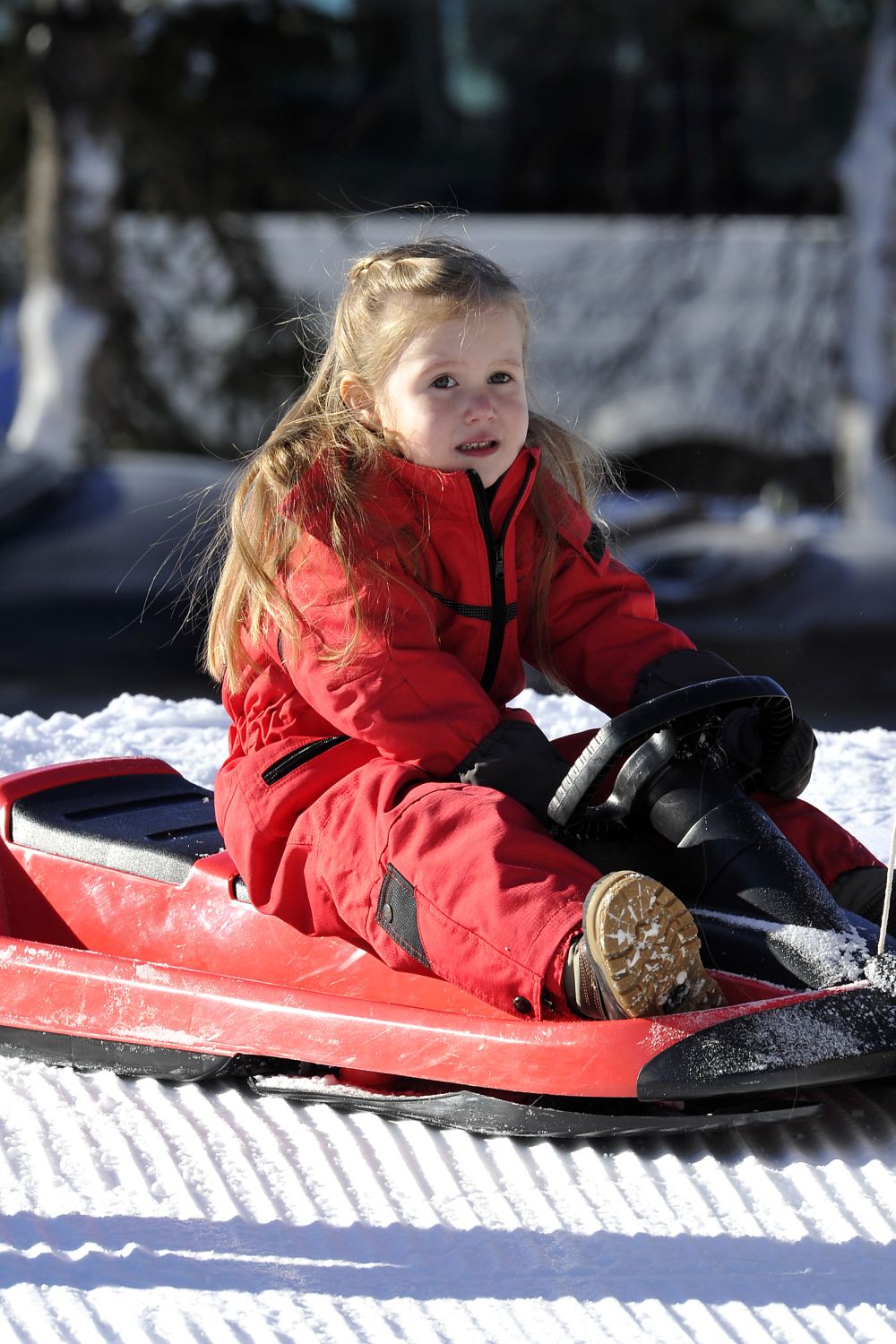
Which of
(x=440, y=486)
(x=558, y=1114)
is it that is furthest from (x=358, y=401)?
(x=558, y=1114)

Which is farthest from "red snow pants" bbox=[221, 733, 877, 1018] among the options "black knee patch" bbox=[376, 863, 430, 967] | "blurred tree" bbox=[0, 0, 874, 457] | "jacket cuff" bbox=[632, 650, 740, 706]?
"blurred tree" bbox=[0, 0, 874, 457]

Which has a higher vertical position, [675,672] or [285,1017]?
[675,672]

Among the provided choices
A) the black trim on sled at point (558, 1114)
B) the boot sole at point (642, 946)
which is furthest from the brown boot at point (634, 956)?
the black trim on sled at point (558, 1114)

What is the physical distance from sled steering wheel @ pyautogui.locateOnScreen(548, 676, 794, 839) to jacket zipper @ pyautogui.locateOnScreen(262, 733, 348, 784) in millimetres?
313

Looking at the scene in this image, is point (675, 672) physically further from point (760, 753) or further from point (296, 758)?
point (296, 758)

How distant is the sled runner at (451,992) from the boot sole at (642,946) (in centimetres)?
4

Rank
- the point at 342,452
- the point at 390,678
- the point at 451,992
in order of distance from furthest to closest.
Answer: the point at 342,452 < the point at 390,678 < the point at 451,992

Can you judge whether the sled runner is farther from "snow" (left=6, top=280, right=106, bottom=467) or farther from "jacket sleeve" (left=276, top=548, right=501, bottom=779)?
"snow" (left=6, top=280, right=106, bottom=467)

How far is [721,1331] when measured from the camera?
1.47m

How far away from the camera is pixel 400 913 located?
1934 mm

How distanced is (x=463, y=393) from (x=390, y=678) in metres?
0.38

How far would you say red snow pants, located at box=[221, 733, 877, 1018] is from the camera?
1.84 m

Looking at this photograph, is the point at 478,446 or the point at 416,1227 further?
the point at 478,446

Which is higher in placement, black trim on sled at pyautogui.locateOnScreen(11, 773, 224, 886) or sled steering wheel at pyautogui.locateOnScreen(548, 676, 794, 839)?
sled steering wheel at pyautogui.locateOnScreen(548, 676, 794, 839)
